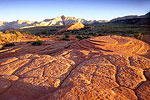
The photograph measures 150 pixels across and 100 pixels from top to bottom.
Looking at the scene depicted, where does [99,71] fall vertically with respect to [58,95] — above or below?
below

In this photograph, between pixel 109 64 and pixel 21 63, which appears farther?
pixel 21 63

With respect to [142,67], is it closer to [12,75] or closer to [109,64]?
[109,64]

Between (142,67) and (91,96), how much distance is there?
2492mm

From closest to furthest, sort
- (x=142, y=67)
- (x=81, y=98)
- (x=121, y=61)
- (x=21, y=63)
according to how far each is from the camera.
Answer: (x=81, y=98)
(x=142, y=67)
(x=121, y=61)
(x=21, y=63)

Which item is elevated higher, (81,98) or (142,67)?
(81,98)

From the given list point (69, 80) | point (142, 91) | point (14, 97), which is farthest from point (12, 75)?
point (142, 91)

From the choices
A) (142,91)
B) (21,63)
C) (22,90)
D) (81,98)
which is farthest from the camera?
(21,63)

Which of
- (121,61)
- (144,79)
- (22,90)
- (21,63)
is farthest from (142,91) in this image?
(21,63)

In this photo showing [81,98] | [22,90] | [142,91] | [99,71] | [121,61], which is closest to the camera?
[81,98]

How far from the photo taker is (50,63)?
12.8 ft

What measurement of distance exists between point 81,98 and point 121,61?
8.21 feet

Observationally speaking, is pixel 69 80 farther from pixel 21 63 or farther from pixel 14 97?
pixel 21 63

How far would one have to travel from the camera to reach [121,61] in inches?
144

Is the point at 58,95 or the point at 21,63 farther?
the point at 21,63
